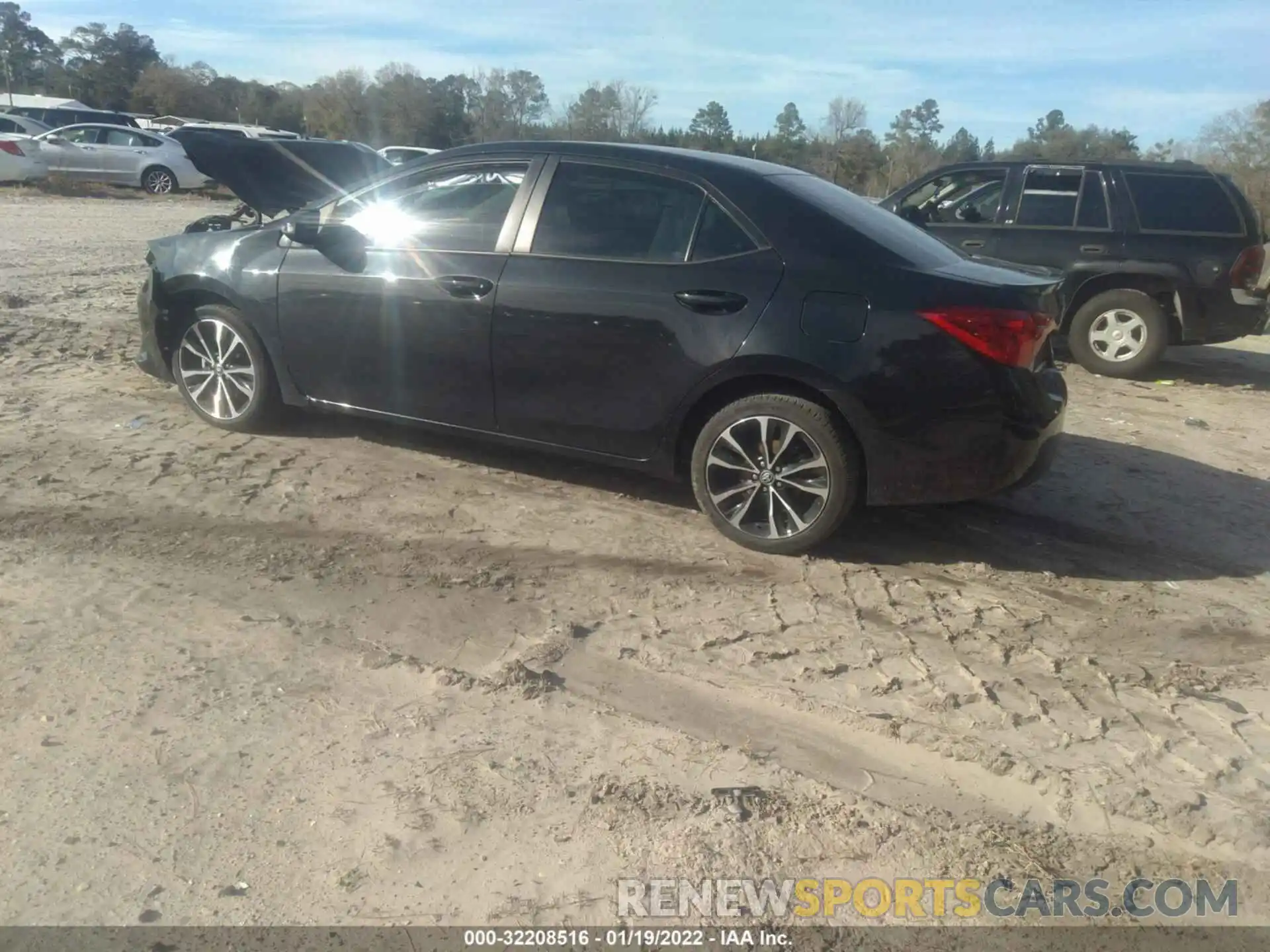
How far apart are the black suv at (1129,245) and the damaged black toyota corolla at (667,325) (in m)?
4.76

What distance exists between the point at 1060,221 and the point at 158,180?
24.0 m

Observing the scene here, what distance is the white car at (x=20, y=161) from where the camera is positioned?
23.5 metres

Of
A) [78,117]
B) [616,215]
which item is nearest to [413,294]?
[616,215]

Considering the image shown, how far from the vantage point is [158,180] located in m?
26.4

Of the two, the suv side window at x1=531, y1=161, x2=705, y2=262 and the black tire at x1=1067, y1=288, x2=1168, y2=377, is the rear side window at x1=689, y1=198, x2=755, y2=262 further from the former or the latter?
the black tire at x1=1067, y1=288, x2=1168, y2=377

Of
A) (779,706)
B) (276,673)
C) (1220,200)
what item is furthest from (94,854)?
(1220,200)

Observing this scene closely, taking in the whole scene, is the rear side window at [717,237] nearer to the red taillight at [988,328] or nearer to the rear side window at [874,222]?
the rear side window at [874,222]

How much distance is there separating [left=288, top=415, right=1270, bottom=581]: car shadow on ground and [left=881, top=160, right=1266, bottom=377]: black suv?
2.83 meters

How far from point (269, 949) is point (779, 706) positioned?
1735 millimetres

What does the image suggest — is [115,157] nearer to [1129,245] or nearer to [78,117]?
[78,117]

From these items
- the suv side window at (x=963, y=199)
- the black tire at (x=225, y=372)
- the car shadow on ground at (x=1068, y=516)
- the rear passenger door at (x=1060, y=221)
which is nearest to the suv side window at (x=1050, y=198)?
the rear passenger door at (x=1060, y=221)

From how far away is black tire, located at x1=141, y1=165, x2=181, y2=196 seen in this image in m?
26.2

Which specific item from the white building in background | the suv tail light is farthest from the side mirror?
the white building in background

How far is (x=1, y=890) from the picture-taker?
2.57 m
